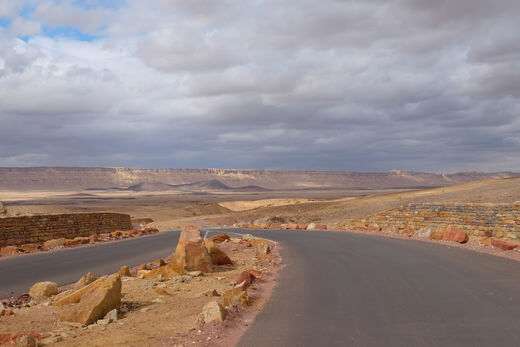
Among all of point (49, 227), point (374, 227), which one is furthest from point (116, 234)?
point (374, 227)

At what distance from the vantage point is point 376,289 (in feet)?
33.7

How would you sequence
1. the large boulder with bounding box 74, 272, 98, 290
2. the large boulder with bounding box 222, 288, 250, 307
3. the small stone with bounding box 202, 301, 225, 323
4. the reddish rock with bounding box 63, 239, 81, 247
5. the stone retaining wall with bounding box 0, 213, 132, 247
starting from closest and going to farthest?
the small stone with bounding box 202, 301, 225, 323 → the large boulder with bounding box 222, 288, 250, 307 → the large boulder with bounding box 74, 272, 98, 290 → the stone retaining wall with bounding box 0, 213, 132, 247 → the reddish rock with bounding box 63, 239, 81, 247

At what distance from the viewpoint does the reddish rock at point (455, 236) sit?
21.5m

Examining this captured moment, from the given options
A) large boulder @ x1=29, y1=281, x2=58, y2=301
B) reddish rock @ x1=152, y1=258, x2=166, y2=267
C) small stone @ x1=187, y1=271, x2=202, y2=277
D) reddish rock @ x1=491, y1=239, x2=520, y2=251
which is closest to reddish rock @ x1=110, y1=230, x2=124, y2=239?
reddish rock @ x1=152, y1=258, x2=166, y2=267

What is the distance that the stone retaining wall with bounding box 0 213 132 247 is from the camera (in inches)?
1011

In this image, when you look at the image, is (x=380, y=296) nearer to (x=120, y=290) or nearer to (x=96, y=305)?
(x=120, y=290)

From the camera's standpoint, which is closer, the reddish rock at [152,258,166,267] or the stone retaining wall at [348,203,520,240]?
the reddish rock at [152,258,166,267]

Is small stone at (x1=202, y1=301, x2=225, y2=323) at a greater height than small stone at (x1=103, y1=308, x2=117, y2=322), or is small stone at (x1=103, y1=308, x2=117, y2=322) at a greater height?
small stone at (x1=202, y1=301, x2=225, y2=323)

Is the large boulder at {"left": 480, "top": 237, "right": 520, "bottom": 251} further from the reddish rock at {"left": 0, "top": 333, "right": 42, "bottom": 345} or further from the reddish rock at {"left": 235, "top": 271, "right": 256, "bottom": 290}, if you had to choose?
the reddish rock at {"left": 0, "top": 333, "right": 42, "bottom": 345}

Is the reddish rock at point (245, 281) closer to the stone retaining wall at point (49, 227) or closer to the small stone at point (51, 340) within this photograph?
the small stone at point (51, 340)

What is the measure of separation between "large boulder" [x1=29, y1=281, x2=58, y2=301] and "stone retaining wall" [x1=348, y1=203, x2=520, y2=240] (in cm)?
1872

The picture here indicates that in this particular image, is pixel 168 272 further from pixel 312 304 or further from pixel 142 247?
pixel 142 247

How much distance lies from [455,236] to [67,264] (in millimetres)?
16429

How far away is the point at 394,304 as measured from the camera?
8.82 m
